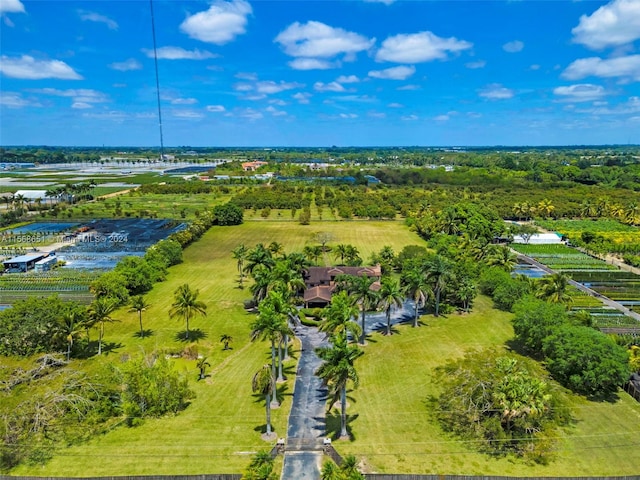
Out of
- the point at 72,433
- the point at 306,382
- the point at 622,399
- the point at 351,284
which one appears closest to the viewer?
the point at 72,433

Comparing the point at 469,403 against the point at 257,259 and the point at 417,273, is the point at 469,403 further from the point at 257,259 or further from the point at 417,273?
the point at 257,259

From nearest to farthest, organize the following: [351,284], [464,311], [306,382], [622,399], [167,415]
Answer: [167,415] < [622,399] < [306,382] < [351,284] < [464,311]

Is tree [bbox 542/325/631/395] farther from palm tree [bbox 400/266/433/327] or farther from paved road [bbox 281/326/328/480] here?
paved road [bbox 281/326/328/480]

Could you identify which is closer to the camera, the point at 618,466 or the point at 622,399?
the point at 618,466

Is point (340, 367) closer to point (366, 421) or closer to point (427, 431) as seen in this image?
point (366, 421)

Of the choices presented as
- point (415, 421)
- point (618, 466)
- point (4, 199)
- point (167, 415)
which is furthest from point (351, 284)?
point (4, 199)

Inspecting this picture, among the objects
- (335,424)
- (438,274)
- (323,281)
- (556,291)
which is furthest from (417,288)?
(335,424)
